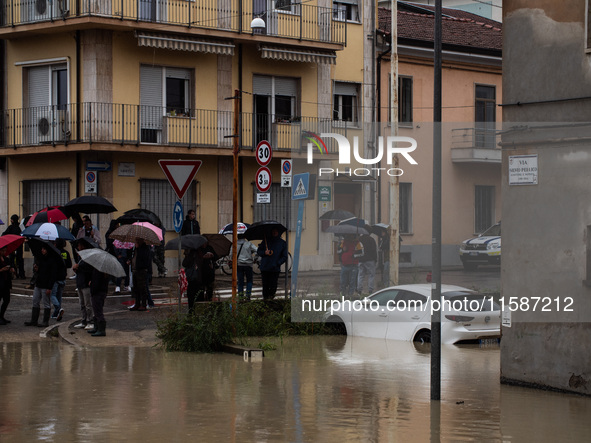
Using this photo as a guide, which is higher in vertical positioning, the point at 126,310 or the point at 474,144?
the point at 474,144

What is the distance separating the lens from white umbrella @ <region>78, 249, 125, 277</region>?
16.1 m

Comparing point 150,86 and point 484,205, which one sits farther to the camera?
point 150,86

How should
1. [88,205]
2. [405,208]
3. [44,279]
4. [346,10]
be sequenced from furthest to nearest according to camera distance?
1. [346,10]
2. [405,208]
3. [88,205]
4. [44,279]

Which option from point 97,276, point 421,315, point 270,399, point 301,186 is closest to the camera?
point 270,399

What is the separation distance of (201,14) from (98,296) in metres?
14.9

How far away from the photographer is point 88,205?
25109 millimetres

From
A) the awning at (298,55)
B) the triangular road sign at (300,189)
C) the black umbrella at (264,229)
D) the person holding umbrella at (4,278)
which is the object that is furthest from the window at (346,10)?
the person holding umbrella at (4,278)

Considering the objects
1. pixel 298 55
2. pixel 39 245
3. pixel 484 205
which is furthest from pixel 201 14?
pixel 484 205

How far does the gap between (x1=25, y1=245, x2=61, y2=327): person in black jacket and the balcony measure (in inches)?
370

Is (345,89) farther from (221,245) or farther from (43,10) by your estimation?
(221,245)

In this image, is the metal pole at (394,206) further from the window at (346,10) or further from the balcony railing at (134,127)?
the window at (346,10)

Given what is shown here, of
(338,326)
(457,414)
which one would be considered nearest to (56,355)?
(338,326)

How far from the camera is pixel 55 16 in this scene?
1112 inches

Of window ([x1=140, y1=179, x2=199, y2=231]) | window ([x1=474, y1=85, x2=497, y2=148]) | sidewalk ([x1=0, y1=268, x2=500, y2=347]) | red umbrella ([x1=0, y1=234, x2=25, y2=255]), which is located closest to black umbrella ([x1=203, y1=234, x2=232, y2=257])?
sidewalk ([x1=0, y1=268, x2=500, y2=347])
